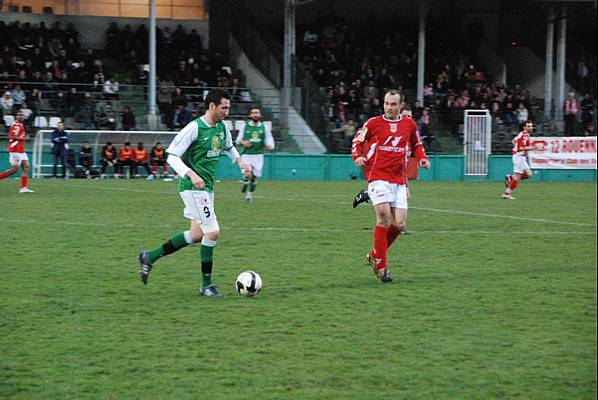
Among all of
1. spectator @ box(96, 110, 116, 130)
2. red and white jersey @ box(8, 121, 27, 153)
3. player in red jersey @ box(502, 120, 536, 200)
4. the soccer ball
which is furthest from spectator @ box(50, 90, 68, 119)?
the soccer ball

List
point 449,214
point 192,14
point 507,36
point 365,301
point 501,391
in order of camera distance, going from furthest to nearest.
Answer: point 507,36, point 192,14, point 449,214, point 365,301, point 501,391

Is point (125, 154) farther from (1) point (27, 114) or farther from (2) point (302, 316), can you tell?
(2) point (302, 316)

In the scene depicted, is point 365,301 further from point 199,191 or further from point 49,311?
point 49,311

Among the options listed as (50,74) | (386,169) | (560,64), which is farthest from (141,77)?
(386,169)

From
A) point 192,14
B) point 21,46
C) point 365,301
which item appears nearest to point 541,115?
point 192,14

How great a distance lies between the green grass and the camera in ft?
17.5

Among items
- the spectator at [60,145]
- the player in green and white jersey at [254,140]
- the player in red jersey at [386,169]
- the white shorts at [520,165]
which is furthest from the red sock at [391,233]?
the spectator at [60,145]

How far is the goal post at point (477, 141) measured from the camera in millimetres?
34938

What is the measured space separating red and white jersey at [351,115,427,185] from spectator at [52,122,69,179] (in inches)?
837

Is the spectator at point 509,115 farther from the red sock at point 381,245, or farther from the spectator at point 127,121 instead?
the red sock at point 381,245

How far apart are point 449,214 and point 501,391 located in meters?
12.6

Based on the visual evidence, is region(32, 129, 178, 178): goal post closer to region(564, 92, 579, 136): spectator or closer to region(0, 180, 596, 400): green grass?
region(564, 92, 579, 136): spectator

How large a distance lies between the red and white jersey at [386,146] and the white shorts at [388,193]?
0.05 metres

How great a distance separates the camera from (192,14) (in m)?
40.8
